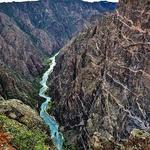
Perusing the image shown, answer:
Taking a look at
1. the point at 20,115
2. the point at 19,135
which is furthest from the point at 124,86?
the point at 19,135

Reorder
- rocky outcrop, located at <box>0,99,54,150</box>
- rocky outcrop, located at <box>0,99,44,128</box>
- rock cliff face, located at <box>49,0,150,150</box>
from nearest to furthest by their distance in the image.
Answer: rocky outcrop, located at <box>0,99,54,150</box> → rocky outcrop, located at <box>0,99,44,128</box> → rock cliff face, located at <box>49,0,150,150</box>

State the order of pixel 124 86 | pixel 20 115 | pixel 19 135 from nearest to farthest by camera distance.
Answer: pixel 19 135 → pixel 20 115 → pixel 124 86

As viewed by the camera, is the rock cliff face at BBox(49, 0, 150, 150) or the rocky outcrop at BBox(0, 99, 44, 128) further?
the rock cliff face at BBox(49, 0, 150, 150)

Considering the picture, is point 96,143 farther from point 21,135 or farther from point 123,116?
point 123,116

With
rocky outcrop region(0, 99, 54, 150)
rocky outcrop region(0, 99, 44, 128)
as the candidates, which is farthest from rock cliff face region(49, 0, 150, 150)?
rocky outcrop region(0, 99, 54, 150)

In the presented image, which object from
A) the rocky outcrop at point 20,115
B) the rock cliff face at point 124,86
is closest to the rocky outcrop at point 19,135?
the rocky outcrop at point 20,115

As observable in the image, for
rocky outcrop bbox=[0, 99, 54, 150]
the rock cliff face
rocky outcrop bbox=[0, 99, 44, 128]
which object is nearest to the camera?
rocky outcrop bbox=[0, 99, 54, 150]

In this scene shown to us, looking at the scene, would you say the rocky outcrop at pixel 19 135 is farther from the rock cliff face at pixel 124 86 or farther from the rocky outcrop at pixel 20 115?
the rock cliff face at pixel 124 86

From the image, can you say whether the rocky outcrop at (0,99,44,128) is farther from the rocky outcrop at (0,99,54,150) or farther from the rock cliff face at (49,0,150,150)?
the rock cliff face at (49,0,150,150)

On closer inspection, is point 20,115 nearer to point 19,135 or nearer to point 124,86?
point 19,135

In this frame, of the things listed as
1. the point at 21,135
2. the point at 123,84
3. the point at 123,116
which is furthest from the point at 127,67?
the point at 21,135

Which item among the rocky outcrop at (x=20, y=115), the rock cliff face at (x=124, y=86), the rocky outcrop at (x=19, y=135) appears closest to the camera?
the rocky outcrop at (x=19, y=135)
